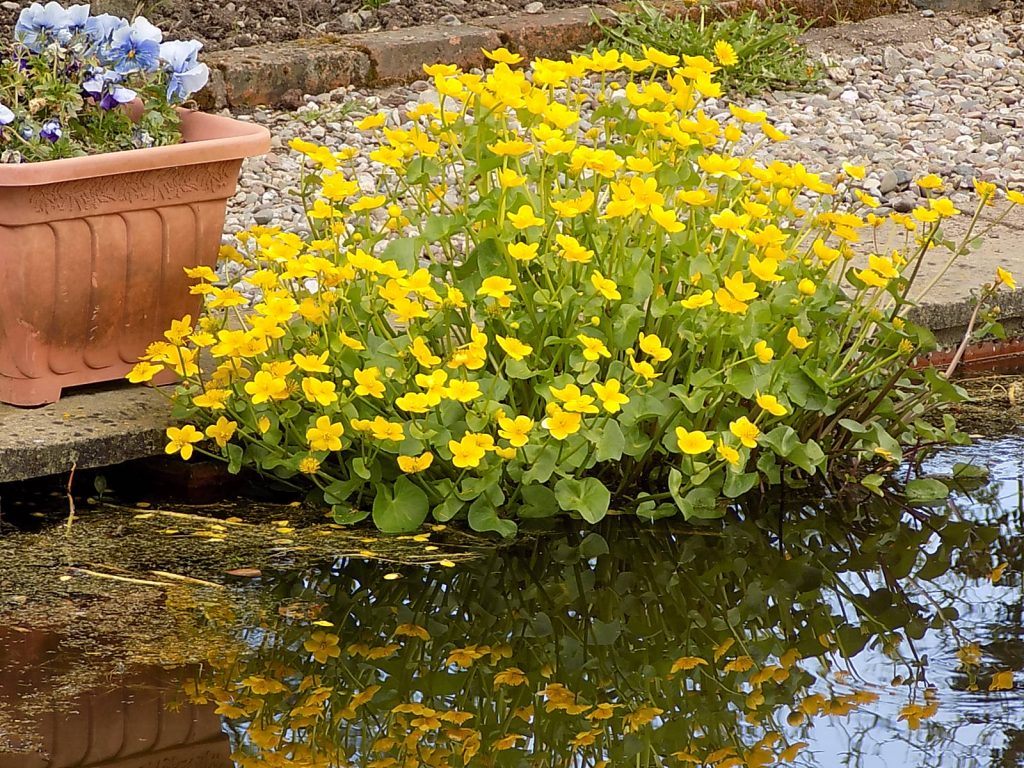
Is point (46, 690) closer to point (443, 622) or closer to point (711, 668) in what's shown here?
point (443, 622)

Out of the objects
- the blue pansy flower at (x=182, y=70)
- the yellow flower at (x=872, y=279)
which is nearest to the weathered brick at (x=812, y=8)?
the blue pansy flower at (x=182, y=70)

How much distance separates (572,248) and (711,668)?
0.74 m

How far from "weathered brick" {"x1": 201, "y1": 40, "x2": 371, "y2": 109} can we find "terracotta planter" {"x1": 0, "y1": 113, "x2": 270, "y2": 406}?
89.9 inches

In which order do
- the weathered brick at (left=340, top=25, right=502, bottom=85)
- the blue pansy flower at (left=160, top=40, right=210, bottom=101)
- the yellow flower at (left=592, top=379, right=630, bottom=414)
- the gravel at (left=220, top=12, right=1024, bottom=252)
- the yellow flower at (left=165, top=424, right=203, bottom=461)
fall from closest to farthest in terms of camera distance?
1. the yellow flower at (left=592, top=379, right=630, bottom=414)
2. the yellow flower at (left=165, top=424, right=203, bottom=461)
3. the blue pansy flower at (left=160, top=40, right=210, bottom=101)
4. the gravel at (left=220, top=12, right=1024, bottom=252)
5. the weathered brick at (left=340, top=25, right=502, bottom=85)

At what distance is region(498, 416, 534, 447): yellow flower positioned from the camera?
266 centimetres

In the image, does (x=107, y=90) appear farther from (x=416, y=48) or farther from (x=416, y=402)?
(x=416, y=48)

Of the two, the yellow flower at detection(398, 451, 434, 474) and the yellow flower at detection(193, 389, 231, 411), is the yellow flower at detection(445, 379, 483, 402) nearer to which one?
the yellow flower at detection(398, 451, 434, 474)

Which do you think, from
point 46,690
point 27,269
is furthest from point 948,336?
point 46,690

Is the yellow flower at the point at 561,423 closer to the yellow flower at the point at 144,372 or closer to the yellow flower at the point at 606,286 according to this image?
the yellow flower at the point at 606,286

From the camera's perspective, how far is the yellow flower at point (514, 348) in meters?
Result: 2.72

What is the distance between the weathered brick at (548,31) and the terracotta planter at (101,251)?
118 inches

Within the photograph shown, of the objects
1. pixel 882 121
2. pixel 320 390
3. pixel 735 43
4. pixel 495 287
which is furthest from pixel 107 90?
pixel 735 43

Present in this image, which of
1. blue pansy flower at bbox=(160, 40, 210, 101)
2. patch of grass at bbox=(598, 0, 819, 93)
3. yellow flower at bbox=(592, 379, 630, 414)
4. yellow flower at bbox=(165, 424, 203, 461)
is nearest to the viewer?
yellow flower at bbox=(592, 379, 630, 414)

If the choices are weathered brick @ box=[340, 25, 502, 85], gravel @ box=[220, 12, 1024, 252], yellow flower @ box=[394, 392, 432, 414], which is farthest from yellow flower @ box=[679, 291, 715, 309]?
weathered brick @ box=[340, 25, 502, 85]
